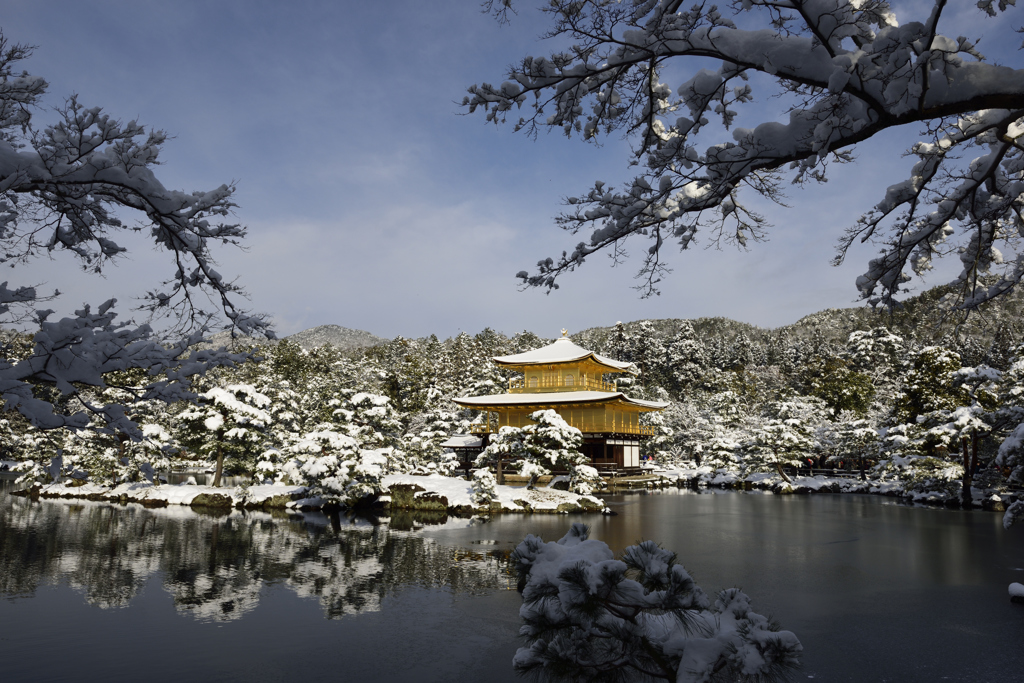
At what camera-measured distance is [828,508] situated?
20.8m

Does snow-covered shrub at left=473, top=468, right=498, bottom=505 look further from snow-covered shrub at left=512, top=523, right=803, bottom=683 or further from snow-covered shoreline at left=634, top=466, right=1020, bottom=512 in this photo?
snow-covered shrub at left=512, top=523, right=803, bottom=683

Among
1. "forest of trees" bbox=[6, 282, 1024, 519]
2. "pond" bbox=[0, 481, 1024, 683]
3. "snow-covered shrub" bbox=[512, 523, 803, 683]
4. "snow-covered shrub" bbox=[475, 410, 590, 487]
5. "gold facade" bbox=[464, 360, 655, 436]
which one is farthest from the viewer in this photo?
"gold facade" bbox=[464, 360, 655, 436]

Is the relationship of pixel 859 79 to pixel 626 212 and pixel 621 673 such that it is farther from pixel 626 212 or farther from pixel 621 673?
pixel 621 673

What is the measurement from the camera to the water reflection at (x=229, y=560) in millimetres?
8891

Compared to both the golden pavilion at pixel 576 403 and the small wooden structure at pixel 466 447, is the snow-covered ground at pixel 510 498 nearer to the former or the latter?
the golden pavilion at pixel 576 403

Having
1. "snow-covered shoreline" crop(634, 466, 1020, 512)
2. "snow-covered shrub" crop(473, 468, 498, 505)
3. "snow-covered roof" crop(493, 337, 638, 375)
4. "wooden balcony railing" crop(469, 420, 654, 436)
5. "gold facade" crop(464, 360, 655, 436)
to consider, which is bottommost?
"snow-covered shoreline" crop(634, 466, 1020, 512)

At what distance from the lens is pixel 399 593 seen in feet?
29.3

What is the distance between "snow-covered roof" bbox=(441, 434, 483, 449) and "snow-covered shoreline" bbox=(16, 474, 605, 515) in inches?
280

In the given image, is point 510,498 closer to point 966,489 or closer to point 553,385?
point 553,385

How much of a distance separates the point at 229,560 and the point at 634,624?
10.1 meters

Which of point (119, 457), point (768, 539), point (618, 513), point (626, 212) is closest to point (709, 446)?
point (618, 513)

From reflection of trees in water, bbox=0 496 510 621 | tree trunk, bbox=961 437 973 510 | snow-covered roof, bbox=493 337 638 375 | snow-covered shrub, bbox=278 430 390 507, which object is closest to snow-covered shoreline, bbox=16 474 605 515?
snow-covered shrub, bbox=278 430 390 507

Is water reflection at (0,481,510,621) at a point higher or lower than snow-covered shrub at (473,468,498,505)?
lower

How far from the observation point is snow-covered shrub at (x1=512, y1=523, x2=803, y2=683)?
3.32m
